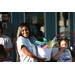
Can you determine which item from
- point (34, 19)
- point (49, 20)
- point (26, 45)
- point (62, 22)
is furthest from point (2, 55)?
point (62, 22)

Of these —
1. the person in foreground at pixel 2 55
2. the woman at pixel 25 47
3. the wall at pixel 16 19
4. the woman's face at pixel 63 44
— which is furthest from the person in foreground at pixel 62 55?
the wall at pixel 16 19

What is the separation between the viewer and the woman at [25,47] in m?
1.68

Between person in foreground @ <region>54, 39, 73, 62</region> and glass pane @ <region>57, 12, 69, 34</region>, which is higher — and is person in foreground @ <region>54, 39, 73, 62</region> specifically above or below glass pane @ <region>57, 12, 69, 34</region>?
below

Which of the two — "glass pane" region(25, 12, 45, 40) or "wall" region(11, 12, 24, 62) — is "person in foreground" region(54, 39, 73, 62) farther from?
"wall" region(11, 12, 24, 62)

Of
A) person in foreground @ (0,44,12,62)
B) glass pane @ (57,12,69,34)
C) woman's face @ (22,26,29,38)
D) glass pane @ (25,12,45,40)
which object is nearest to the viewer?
woman's face @ (22,26,29,38)

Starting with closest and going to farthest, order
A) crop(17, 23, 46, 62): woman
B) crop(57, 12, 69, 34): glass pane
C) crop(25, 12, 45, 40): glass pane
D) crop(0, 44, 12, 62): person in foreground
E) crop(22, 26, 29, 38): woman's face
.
Result: 1. crop(17, 23, 46, 62): woman
2. crop(22, 26, 29, 38): woman's face
3. crop(0, 44, 12, 62): person in foreground
4. crop(25, 12, 45, 40): glass pane
5. crop(57, 12, 69, 34): glass pane

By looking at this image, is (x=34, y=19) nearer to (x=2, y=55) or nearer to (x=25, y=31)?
(x=25, y=31)

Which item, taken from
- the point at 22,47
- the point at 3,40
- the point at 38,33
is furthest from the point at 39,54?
the point at 38,33

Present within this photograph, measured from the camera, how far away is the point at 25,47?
1.71m

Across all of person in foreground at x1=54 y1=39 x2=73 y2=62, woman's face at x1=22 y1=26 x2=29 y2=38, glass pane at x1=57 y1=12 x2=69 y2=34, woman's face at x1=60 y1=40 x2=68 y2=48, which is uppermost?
glass pane at x1=57 y1=12 x2=69 y2=34

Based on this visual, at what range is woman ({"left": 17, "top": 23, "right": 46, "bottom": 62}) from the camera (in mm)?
1683

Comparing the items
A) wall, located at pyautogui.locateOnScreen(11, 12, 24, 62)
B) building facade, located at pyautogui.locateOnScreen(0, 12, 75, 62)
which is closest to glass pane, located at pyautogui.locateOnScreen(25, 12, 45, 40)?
building facade, located at pyautogui.locateOnScreen(0, 12, 75, 62)
